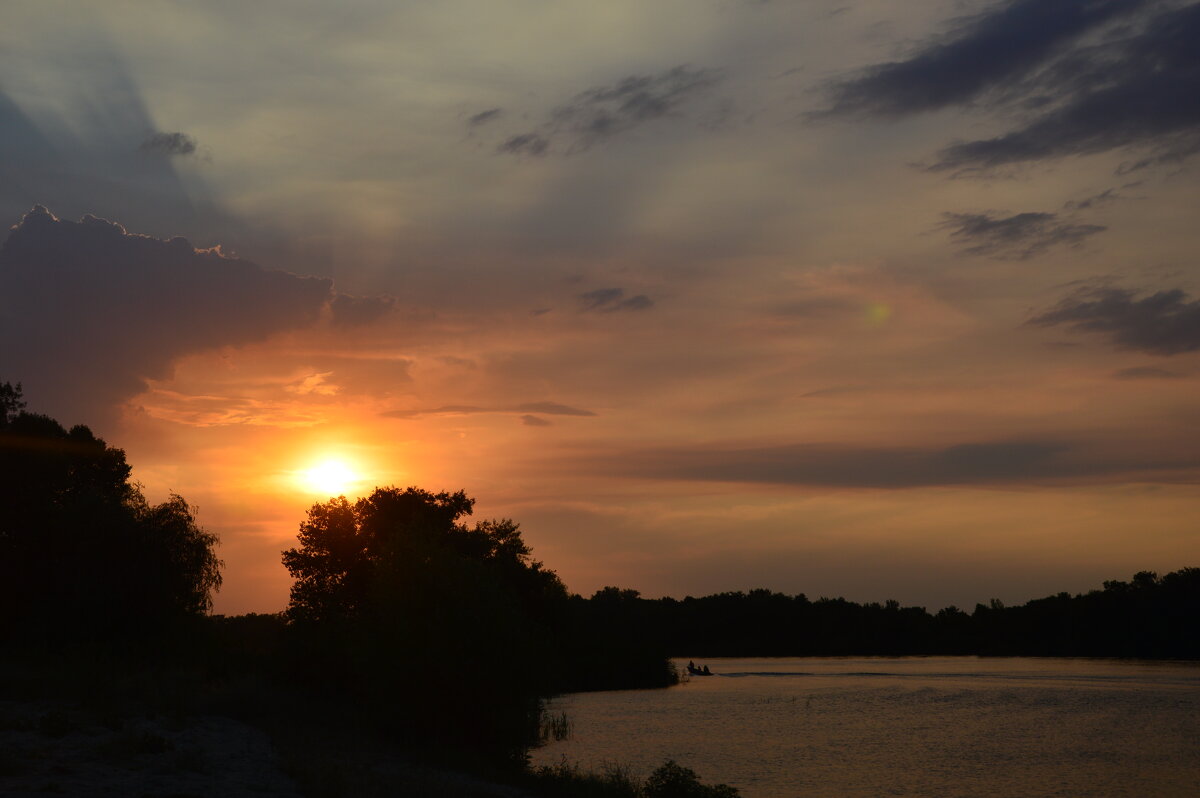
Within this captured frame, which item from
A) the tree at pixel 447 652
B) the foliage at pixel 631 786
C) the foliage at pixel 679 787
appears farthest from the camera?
the tree at pixel 447 652

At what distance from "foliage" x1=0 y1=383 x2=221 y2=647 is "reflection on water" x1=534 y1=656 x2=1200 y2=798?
2338 centimetres

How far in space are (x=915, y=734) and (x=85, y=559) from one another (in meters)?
56.0

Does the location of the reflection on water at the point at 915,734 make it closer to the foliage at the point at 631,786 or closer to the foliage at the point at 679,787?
the foliage at the point at 631,786

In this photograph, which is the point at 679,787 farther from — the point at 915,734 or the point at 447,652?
the point at 915,734

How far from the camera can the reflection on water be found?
5303cm

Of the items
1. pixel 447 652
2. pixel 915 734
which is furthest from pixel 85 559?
pixel 915 734

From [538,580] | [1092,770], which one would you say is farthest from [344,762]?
[538,580]

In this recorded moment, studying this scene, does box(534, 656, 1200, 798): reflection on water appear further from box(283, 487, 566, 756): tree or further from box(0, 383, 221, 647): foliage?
box(0, 383, 221, 647): foliage

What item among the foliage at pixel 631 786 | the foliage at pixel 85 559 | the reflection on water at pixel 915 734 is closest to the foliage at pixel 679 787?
the foliage at pixel 631 786

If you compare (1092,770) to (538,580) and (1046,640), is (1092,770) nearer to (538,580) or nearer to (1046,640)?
(538,580)

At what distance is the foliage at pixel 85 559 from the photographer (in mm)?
54259

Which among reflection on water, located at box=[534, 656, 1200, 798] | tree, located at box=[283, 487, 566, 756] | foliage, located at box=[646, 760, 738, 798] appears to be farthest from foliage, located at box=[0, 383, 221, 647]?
foliage, located at box=[646, 760, 738, 798]

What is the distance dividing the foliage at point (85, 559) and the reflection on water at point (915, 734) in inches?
920

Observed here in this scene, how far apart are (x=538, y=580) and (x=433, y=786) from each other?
265 ft
